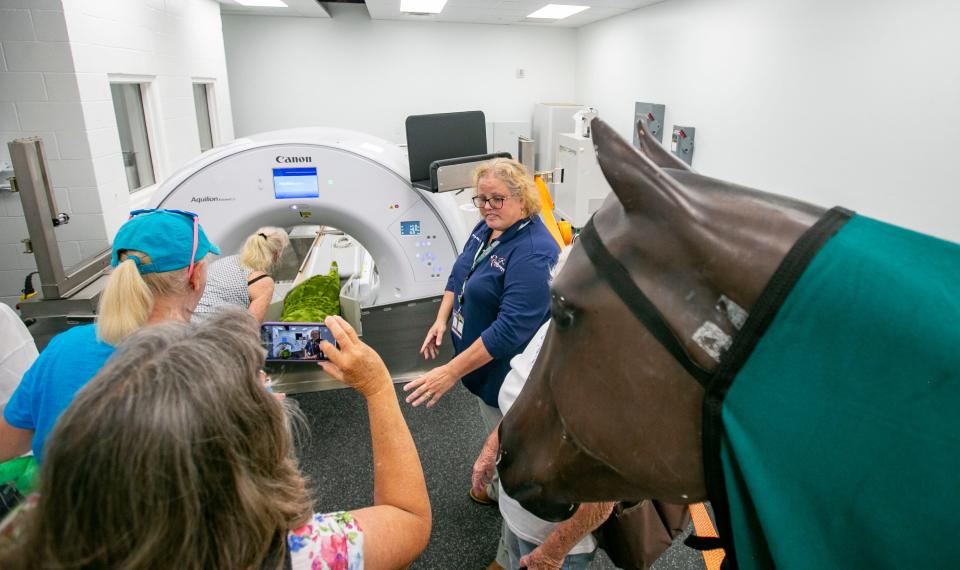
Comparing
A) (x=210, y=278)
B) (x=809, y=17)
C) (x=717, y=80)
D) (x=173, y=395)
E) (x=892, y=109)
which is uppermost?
(x=809, y=17)

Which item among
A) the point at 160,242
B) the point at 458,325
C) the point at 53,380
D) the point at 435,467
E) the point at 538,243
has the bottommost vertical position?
the point at 435,467

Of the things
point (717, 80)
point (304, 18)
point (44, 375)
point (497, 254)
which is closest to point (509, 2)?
point (717, 80)

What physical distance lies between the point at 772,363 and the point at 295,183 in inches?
97.7

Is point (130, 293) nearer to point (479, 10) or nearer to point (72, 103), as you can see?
point (72, 103)

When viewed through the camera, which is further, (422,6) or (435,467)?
(422,6)

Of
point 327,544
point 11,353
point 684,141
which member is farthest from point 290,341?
point 684,141

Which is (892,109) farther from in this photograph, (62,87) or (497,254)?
(62,87)

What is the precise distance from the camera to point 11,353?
1.72m

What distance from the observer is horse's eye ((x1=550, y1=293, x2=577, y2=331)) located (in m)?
0.62

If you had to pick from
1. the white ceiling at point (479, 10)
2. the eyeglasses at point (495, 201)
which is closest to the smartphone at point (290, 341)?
the eyeglasses at point (495, 201)

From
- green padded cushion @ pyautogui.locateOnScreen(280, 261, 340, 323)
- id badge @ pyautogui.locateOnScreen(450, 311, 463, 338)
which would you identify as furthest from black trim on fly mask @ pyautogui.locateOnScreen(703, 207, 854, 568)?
green padded cushion @ pyautogui.locateOnScreen(280, 261, 340, 323)

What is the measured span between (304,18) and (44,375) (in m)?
7.45

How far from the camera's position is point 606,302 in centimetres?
58

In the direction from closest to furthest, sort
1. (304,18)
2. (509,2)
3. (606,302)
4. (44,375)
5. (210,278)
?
(606,302), (44,375), (210,278), (509,2), (304,18)
